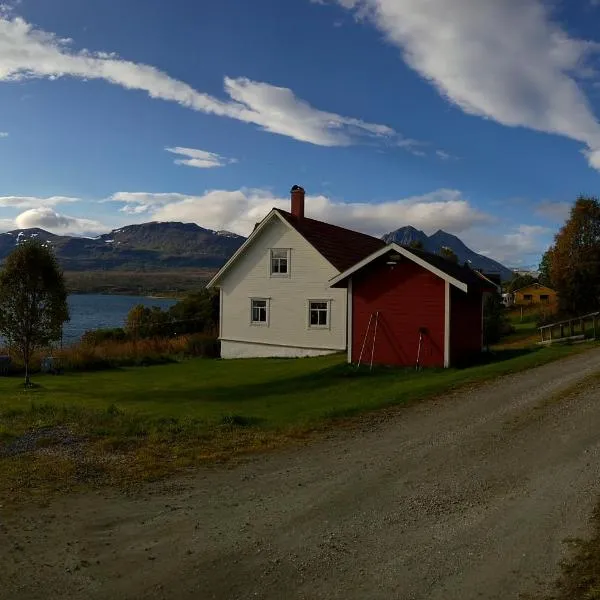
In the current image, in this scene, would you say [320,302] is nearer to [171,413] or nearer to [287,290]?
[287,290]

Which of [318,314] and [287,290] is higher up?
[287,290]

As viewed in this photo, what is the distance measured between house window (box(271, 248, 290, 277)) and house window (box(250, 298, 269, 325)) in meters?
1.68

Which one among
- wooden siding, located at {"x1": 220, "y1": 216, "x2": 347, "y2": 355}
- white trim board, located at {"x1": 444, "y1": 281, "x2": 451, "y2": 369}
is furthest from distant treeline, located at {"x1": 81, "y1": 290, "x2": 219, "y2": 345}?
white trim board, located at {"x1": 444, "y1": 281, "x2": 451, "y2": 369}

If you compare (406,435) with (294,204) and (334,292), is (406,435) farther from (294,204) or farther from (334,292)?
(294,204)

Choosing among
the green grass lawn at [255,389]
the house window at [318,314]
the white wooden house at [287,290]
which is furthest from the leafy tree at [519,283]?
the green grass lawn at [255,389]

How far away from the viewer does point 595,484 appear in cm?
754

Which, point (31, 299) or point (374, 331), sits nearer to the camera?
point (374, 331)

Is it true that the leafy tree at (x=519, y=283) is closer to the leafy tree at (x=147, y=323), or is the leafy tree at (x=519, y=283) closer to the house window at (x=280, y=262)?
the leafy tree at (x=147, y=323)

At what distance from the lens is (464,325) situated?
74.7 feet

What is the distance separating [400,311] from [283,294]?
1203 centimetres

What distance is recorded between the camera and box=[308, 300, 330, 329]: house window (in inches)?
1239

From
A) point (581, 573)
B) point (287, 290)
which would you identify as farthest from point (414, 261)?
point (581, 573)

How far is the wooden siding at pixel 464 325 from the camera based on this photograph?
70.4 ft

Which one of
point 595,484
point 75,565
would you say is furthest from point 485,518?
point 75,565
